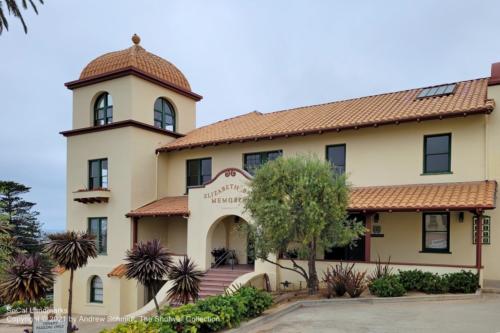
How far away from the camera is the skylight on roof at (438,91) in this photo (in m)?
19.2

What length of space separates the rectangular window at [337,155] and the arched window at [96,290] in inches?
551

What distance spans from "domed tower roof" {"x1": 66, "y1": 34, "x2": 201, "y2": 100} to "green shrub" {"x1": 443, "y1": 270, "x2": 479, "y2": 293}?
17.7m

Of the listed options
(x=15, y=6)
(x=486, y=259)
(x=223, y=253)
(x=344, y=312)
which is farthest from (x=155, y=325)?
(x=15, y=6)

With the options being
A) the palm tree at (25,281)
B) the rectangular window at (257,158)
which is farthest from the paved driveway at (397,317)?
the rectangular window at (257,158)

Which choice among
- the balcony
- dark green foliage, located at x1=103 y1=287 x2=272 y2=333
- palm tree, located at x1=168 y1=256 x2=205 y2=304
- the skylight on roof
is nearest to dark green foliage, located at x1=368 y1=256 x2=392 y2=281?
dark green foliage, located at x1=103 y1=287 x2=272 y2=333

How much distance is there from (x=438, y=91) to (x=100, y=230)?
1900 cm

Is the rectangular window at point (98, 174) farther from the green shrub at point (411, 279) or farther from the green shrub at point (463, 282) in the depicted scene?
the green shrub at point (463, 282)

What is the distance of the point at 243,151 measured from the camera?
2186 cm

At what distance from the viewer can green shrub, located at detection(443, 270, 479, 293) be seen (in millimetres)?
13508

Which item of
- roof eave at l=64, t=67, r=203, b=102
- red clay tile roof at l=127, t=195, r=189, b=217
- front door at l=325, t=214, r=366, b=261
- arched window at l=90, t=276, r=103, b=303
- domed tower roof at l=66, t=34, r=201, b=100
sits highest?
domed tower roof at l=66, t=34, r=201, b=100

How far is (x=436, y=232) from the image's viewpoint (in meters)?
17.0

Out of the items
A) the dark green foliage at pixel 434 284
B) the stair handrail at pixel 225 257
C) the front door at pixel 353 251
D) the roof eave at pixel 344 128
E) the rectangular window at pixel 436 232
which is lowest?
the stair handrail at pixel 225 257

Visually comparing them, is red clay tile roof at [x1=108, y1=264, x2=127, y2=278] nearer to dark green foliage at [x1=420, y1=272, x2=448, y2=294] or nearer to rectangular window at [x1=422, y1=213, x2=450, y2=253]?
dark green foliage at [x1=420, y1=272, x2=448, y2=294]

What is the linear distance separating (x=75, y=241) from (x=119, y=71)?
35.4 feet
